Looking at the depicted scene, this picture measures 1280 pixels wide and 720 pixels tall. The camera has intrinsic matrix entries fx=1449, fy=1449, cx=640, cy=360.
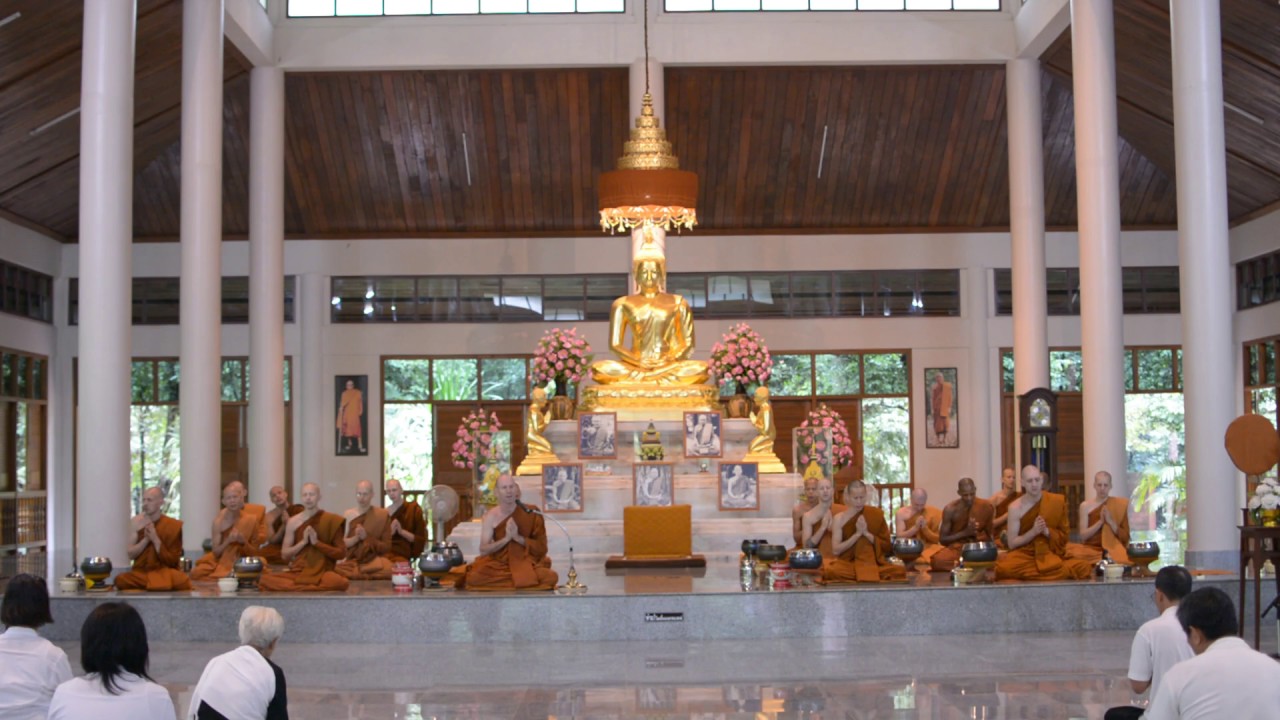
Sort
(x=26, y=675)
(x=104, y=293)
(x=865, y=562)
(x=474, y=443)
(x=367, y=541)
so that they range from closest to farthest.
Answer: (x=26, y=675) < (x=865, y=562) < (x=104, y=293) < (x=367, y=541) < (x=474, y=443)

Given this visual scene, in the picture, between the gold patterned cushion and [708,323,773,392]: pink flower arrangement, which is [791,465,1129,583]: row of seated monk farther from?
[708,323,773,392]: pink flower arrangement

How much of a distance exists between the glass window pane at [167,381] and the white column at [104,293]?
26.0 feet

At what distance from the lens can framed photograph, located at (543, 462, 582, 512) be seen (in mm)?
13562

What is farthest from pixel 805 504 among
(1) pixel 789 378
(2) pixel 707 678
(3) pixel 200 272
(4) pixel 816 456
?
(1) pixel 789 378

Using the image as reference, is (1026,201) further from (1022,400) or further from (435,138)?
(435,138)

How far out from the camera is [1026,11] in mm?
16359

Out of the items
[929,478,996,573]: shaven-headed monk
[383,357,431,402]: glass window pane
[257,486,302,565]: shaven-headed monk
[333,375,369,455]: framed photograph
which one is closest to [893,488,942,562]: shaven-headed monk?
[929,478,996,573]: shaven-headed monk

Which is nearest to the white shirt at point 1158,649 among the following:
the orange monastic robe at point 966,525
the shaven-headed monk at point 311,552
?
the shaven-headed monk at point 311,552

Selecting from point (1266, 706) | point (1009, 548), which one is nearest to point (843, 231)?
point (1009, 548)

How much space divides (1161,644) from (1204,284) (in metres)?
7.42

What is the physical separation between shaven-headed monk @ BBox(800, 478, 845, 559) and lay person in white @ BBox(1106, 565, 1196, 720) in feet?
18.2

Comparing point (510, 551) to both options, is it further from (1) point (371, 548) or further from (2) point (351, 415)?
(2) point (351, 415)

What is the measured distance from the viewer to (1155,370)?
19156 mm

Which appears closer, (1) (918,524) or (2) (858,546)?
(2) (858,546)
